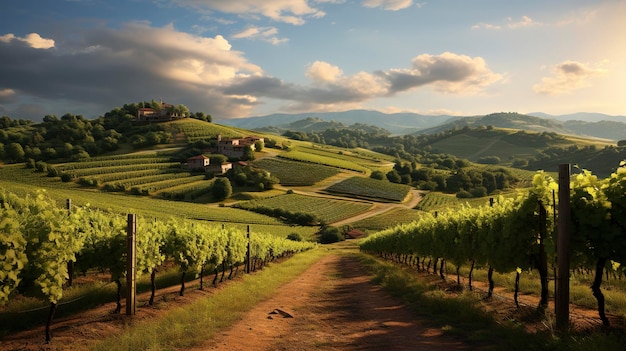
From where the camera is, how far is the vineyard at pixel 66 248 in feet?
25.9

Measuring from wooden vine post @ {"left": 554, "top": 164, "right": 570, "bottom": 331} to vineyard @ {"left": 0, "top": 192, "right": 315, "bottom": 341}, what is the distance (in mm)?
12049

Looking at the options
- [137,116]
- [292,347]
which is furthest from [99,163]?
[292,347]

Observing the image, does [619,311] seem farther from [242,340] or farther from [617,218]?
[242,340]

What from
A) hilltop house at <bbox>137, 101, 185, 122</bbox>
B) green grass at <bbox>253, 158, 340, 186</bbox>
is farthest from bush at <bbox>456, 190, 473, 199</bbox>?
hilltop house at <bbox>137, 101, 185, 122</bbox>

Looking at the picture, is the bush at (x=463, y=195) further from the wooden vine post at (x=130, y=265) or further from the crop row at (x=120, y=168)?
the wooden vine post at (x=130, y=265)

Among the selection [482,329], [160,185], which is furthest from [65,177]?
[482,329]

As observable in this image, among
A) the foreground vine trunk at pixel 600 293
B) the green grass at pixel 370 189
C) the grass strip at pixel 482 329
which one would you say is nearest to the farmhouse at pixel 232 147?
the green grass at pixel 370 189

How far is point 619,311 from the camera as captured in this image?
10.2m

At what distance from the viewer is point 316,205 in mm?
92688

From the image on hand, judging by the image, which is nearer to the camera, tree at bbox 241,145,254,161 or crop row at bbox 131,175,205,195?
crop row at bbox 131,175,205,195

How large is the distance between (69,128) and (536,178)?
16754 centimetres

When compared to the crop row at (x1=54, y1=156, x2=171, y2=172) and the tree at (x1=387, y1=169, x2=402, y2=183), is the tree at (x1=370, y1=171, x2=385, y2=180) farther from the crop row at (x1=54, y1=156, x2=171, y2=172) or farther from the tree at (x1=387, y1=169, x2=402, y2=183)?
the crop row at (x1=54, y1=156, x2=171, y2=172)

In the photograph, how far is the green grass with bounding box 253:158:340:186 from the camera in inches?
4530

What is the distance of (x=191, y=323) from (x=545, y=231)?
11041 mm
